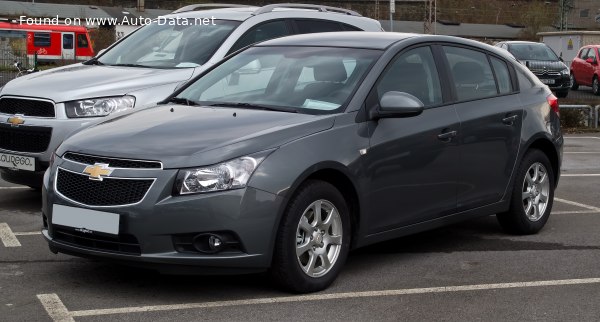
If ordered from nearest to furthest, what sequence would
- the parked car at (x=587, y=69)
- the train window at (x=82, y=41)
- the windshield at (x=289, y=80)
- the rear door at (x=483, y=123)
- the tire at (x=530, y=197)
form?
1. the windshield at (x=289, y=80)
2. the rear door at (x=483, y=123)
3. the tire at (x=530, y=197)
4. the parked car at (x=587, y=69)
5. the train window at (x=82, y=41)

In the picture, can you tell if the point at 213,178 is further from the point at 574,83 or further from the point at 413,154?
the point at 574,83

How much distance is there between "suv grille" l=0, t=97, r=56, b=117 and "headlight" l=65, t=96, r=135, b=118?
6.5 inches

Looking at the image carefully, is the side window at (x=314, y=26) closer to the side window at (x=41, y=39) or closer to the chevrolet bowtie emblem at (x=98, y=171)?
the chevrolet bowtie emblem at (x=98, y=171)

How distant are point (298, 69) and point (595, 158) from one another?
28.3 feet

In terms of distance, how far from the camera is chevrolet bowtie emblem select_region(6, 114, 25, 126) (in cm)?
843

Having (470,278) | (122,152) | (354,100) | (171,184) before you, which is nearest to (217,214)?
(171,184)

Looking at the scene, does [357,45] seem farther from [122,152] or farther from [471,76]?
[122,152]

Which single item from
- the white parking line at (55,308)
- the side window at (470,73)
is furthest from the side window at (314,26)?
the white parking line at (55,308)

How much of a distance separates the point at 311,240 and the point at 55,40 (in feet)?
165

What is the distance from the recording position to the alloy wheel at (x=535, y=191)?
7.91m

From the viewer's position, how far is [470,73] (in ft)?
24.5

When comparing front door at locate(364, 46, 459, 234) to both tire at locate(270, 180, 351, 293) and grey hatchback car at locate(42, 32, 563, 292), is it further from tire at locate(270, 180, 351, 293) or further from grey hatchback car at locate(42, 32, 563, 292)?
tire at locate(270, 180, 351, 293)

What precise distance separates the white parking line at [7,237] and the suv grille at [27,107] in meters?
1.04

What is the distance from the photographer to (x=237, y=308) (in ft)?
18.4
